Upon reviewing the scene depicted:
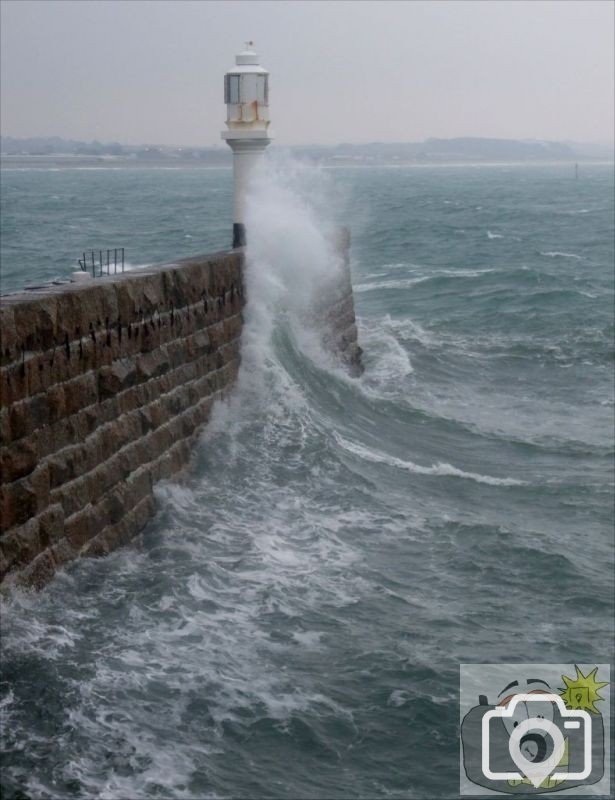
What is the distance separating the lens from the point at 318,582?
8680 millimetres

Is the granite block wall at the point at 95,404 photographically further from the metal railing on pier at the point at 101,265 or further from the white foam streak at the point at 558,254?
the white foam streak at the point at 558,254

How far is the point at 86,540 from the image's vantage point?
8258 millimetres

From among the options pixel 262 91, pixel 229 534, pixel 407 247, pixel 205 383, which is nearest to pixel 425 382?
pixel 262 91

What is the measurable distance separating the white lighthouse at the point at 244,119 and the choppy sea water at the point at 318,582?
40 cm

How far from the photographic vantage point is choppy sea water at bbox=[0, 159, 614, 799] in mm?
6359

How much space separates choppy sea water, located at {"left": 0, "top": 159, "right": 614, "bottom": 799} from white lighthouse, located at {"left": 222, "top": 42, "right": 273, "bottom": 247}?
15.8 inches

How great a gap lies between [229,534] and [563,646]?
2706 mm

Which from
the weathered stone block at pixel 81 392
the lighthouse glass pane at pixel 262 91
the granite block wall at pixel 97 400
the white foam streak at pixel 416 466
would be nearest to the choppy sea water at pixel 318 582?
the white foam streak at pixel 416 466

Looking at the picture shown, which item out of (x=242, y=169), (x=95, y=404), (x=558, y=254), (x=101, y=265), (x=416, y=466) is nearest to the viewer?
(x=95, y=404)

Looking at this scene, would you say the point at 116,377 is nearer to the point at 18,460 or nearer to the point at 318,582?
the point at 18,460

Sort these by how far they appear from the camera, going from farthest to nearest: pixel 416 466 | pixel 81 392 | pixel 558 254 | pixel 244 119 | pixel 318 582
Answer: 1. pixel 558 254
2. pixel 244 119
3. pixel 416 466
4. pixel 318 582
5. pixel 81 392

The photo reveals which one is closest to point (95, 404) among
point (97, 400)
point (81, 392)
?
point (97, 400)

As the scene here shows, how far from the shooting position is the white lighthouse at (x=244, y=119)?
43.1ft

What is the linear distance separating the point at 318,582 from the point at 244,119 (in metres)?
6.27
